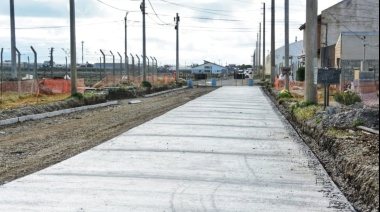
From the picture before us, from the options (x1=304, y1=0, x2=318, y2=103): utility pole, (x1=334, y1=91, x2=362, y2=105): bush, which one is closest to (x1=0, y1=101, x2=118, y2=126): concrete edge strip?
(x1=304, y1=0, x2=318, y2=103): utility pole

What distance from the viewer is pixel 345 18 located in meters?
47.4

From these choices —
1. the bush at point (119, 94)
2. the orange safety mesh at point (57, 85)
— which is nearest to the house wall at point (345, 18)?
the bush at point (119, 94)

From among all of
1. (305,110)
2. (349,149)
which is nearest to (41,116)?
(305,110)

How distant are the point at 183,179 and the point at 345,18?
42640 millimetres

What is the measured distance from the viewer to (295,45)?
311ft

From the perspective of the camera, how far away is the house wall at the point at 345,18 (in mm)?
46938

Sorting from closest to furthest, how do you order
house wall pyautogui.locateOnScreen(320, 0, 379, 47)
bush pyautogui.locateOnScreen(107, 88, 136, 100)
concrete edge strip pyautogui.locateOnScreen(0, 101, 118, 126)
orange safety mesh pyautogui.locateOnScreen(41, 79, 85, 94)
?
concrete edge strip pyautogui.locateOnScreen(0, 101, 118, 126)
orange safety mesh pyautogui.locateOnScreen(41, 79, 85, 94)
bush pyautogui.locateOnScreen(107, 88, 136, 100)
house wall pyautogui.locateOnScreen(320, 0, 379, 47)

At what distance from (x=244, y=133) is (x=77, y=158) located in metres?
5.47

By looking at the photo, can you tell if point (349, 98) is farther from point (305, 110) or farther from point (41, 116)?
point (41, 116)

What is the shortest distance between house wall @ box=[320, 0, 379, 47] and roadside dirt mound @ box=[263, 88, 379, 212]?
107 ft

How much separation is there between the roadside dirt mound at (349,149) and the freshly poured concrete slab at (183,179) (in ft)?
0.91

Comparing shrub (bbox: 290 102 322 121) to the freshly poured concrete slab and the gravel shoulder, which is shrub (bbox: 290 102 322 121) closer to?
the freshly poured concrete slab

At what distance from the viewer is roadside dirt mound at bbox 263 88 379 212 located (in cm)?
729

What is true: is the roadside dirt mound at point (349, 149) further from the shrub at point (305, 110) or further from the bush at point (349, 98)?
the bush at point (349, 98)
